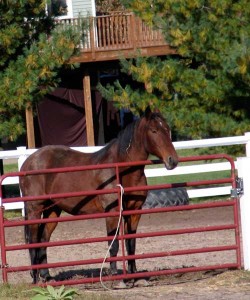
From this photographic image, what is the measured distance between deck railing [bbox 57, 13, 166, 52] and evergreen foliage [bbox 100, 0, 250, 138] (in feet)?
30.2

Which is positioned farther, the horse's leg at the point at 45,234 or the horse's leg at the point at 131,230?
the horse's leg at the point at 45,234

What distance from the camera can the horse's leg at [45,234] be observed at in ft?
35.1

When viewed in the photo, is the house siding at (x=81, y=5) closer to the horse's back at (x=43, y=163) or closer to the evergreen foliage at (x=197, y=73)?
the evergreen foliage at (x=197, y=73)

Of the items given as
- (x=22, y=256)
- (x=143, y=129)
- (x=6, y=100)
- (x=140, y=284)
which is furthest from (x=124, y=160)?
(x=6, y=100)

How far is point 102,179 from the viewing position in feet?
33.4

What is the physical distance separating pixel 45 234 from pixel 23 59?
8.52 m

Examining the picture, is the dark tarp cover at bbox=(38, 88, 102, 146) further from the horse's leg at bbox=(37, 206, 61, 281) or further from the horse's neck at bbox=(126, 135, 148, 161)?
the horse's neck at bbox=(126, 135, 148, 161)

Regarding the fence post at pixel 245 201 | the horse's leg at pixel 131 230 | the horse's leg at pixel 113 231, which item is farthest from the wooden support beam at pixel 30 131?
the fence post at pixel 245 201

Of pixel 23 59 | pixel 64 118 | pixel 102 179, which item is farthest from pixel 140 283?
pixel 64 118

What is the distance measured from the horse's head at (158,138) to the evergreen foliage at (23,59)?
8.90m

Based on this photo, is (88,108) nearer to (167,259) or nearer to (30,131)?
(30,131)

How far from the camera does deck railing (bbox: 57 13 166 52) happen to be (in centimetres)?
2756

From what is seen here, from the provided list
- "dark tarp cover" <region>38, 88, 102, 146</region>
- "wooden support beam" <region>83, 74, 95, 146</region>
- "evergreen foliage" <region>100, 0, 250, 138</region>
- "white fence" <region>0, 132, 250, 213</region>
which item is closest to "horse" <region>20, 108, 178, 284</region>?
"white fence" <region>0, 132, 250, 213</region>

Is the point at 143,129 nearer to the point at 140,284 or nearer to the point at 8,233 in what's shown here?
the point at 140,284
